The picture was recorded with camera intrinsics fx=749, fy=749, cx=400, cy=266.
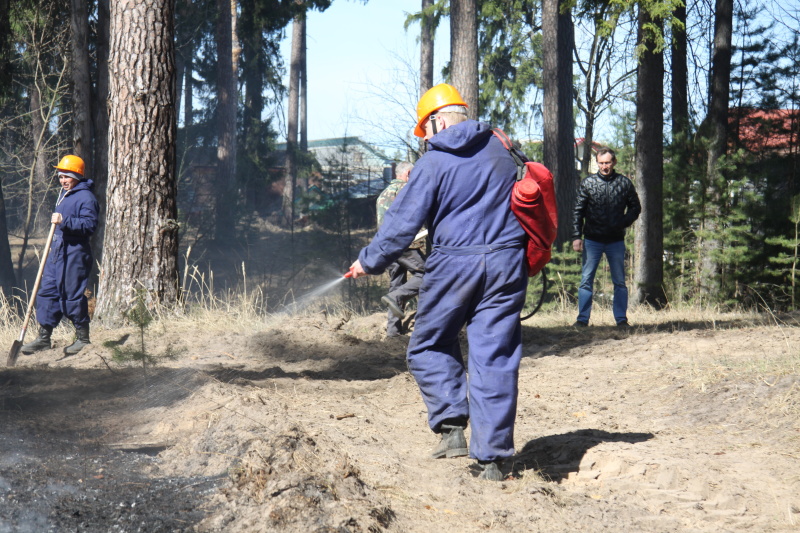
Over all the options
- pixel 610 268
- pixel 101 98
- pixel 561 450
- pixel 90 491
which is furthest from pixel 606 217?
pixel 101 98

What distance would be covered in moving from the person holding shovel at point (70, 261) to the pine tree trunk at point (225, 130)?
18953mm

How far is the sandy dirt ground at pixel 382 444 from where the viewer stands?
3.28m

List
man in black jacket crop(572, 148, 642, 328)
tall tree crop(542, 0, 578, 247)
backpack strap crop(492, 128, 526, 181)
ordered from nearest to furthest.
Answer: backpack strap crop(492, 128, 526, 181) → man in black jacket crop(572, 148, 642, 328) → tall tree crop(542, 0, 578, 247)

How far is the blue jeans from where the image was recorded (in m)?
8.73

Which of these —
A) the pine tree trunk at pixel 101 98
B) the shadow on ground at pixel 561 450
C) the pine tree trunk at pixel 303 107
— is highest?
the pine tree trunk at pixel 303 107

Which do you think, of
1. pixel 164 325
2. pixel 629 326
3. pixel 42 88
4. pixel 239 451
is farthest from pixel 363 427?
pixel 42 88

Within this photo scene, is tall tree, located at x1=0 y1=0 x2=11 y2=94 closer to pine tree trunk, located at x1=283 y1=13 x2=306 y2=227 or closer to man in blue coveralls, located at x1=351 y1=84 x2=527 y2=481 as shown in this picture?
man in blue coveralls, located at x1=351 y1=84 x2=527 y2=481

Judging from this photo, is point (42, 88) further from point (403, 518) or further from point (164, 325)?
point (403, 518)

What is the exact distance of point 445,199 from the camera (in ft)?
12.7

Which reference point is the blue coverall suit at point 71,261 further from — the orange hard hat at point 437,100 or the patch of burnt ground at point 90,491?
the orange hard hat at point 437,100

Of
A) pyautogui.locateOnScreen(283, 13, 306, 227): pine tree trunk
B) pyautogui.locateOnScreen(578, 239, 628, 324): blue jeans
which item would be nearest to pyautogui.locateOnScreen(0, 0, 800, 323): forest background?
pyautogui.locateOnScreen(578, 239, 628, 324): blue jeans

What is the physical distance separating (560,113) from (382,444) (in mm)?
12966

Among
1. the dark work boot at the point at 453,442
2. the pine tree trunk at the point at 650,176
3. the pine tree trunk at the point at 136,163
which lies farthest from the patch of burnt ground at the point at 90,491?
the pine tree trunk at the point at 650,176

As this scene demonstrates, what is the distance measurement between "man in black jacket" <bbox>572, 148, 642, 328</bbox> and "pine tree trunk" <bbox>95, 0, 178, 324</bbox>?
501 cm
